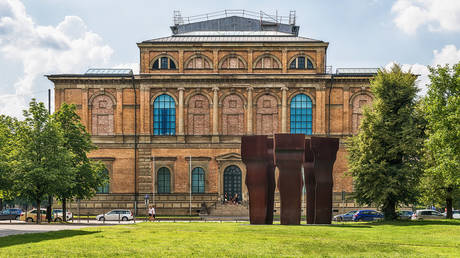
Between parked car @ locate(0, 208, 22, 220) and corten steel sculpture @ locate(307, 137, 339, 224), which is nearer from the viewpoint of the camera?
corten steel sculpture @ locate(307, 137, 339, 224)

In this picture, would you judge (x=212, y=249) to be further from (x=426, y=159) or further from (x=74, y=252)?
(x=426, y=159)

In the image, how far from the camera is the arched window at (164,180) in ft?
214

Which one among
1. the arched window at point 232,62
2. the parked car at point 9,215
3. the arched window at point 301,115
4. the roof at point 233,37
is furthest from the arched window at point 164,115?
the parked car at point 9,215

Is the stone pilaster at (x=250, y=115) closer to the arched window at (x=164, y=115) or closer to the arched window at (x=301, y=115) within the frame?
the arched window at (x=301, y=115)

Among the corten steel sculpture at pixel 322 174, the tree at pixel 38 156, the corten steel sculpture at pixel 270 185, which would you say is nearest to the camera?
the corten steel sculpture at pixel 270 185

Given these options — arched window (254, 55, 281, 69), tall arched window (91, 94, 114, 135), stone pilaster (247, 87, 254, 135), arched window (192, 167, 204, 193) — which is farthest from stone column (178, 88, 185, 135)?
arched window (254, 55, 281, 69)

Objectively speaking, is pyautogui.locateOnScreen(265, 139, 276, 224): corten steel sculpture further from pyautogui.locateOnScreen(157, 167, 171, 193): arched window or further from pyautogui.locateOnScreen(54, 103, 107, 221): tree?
pyautogui.locateOnScreen(157, 167, 171, 193): arched window

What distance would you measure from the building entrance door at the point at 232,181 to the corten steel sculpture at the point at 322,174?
26444 millimetres

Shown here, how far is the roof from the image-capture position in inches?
2670

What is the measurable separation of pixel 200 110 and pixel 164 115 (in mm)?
4184

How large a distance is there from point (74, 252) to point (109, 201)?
145ft

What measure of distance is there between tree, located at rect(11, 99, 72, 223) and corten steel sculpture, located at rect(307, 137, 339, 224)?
64.0 feet

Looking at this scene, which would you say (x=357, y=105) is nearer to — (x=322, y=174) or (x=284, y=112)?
(x=284, y=112)

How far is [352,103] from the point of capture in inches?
2613
